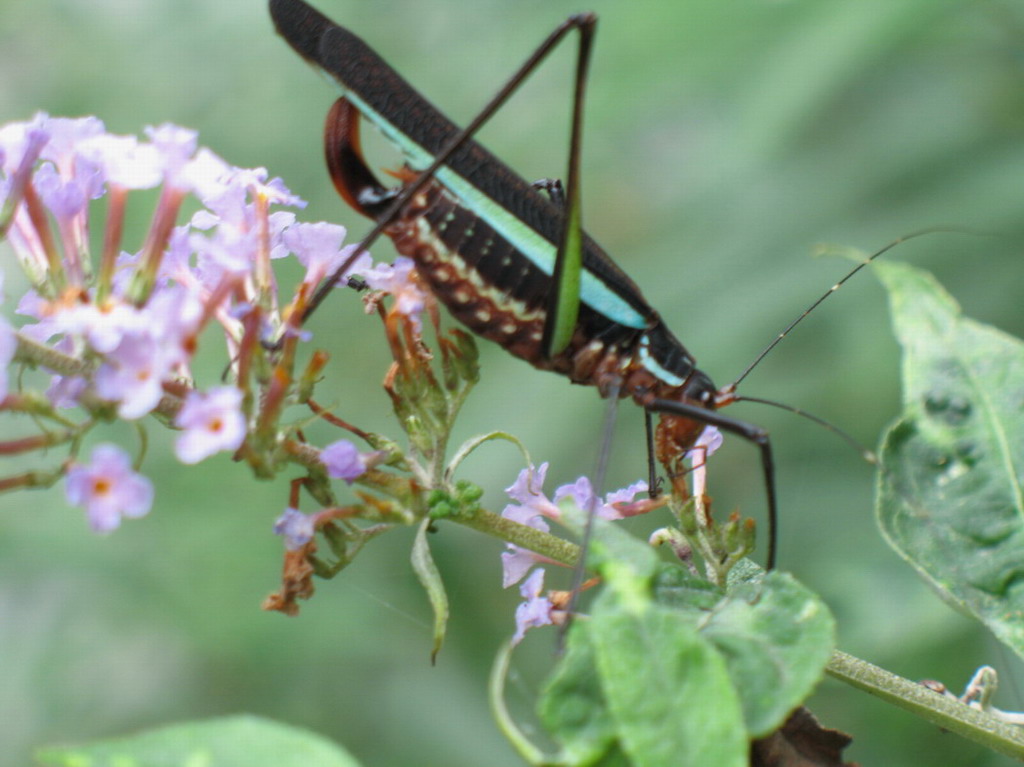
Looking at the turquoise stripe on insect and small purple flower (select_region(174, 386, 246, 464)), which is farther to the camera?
the turquoise stripe on insect

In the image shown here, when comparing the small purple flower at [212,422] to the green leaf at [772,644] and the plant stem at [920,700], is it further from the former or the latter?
the plant stem at [920,700]

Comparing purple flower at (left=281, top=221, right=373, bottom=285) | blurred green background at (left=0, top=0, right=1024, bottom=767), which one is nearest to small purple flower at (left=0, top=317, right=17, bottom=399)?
purple flower at (left=281, top=221, right=373, bottom=285)

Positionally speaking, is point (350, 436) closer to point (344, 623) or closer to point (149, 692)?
point (344, 623)

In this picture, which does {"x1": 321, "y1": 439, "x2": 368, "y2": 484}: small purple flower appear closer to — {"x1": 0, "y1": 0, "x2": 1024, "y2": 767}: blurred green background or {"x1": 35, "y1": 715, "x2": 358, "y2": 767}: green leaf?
{"x1": 35, "y1": 715, "x2": 358, "y2": 767}: green leaf

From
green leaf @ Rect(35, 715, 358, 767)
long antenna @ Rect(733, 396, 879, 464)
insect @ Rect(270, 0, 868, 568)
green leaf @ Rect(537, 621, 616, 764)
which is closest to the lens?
green leaf @ Rect(35, 715, 358, 767)

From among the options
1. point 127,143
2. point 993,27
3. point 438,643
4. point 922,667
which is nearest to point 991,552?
point 922,667

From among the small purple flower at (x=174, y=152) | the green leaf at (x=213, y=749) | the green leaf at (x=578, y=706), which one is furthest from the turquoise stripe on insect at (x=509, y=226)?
the green leaf at (x=213, y=749)

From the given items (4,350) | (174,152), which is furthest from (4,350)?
(174,152)
